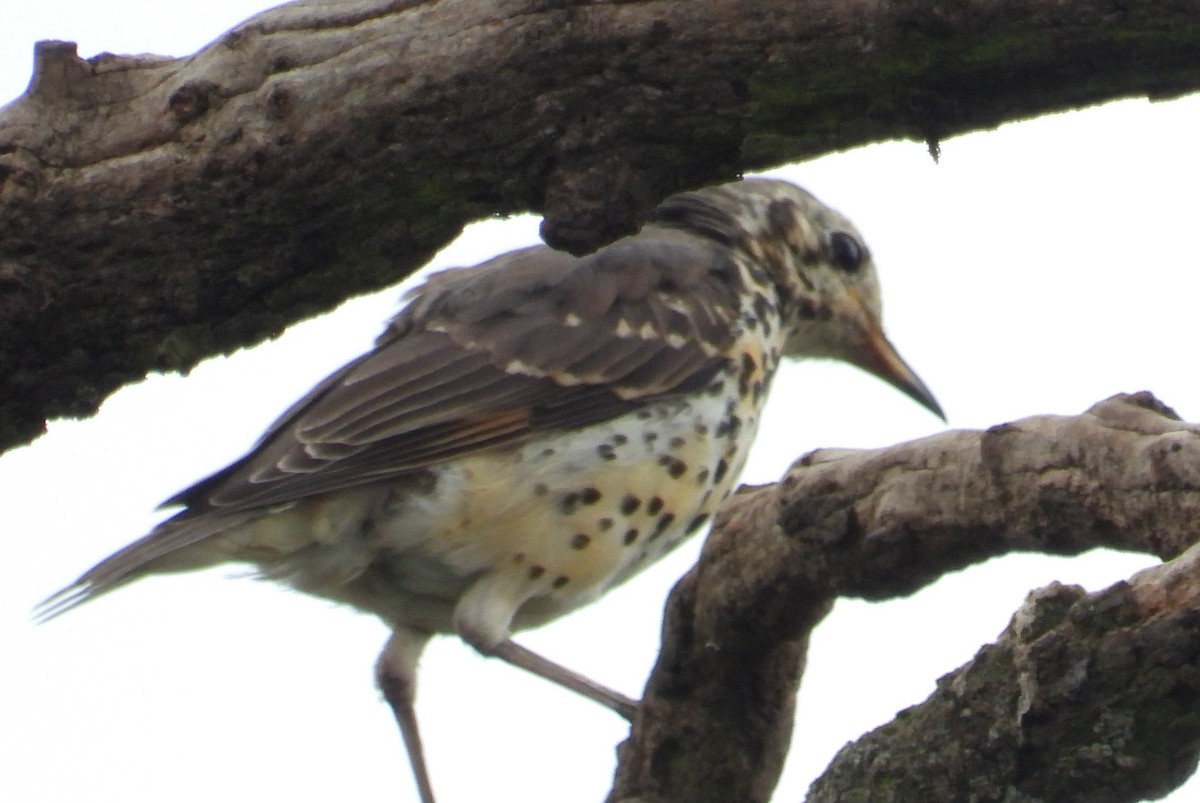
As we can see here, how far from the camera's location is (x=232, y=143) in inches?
190

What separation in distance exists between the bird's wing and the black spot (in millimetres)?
305

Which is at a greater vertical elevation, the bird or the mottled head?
the mottled head

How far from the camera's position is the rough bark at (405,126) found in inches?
175

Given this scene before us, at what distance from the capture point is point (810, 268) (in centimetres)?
776

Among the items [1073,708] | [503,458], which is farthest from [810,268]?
[1073,708]

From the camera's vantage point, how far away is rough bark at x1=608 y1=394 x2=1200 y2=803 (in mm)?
3697

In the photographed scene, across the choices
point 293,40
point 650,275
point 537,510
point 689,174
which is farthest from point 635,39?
point 650,275

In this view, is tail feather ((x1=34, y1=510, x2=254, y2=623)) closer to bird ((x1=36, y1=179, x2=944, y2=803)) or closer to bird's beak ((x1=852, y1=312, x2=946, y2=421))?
bird ((x1=36, y1=179, x2=944, y2=803))

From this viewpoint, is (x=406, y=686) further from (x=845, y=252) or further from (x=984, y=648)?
(x=984, y=648)

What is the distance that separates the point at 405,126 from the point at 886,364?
3581 millimetres

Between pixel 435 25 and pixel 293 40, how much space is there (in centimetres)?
42

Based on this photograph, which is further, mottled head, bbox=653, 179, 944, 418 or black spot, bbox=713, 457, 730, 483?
mottled head, bbox=653, 179, 944, 418

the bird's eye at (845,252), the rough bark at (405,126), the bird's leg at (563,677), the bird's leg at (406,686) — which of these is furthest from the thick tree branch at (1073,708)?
the bird's eye at (845,252)

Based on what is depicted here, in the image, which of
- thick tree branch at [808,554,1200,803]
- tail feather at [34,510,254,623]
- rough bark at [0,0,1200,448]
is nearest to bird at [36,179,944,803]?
tail feather at [34,510,254,623]
